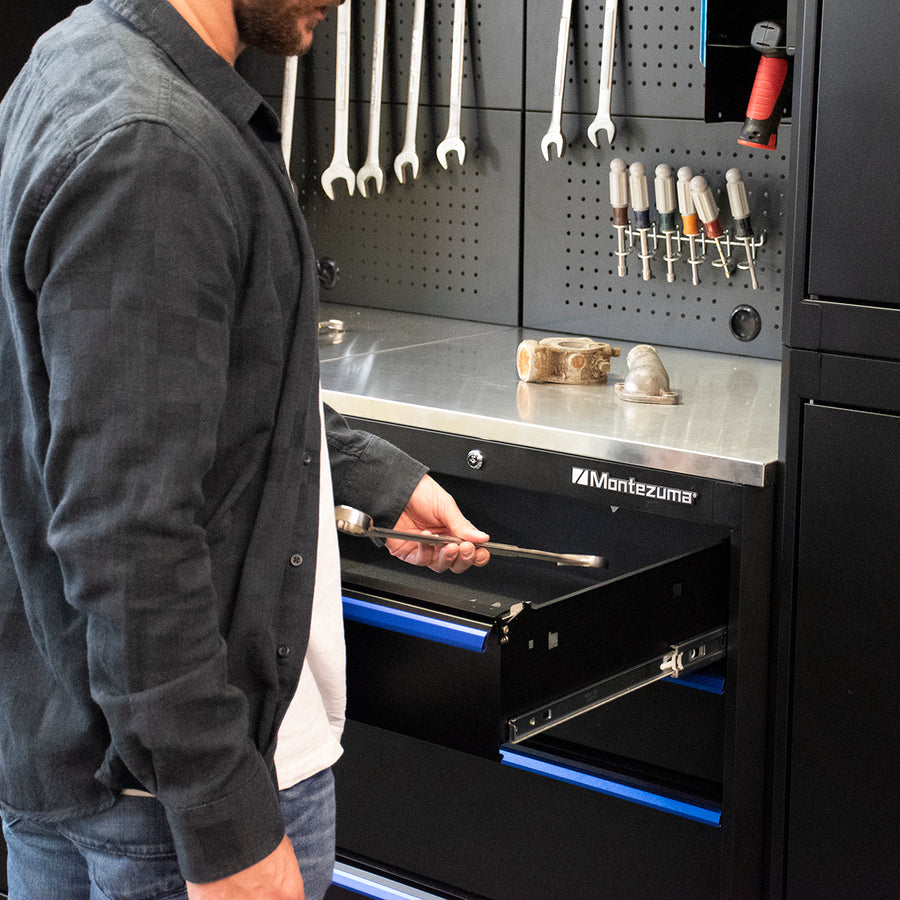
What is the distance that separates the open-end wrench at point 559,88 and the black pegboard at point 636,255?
0.11 ft

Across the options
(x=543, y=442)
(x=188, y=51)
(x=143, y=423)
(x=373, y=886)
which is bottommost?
(x=373, y=886)

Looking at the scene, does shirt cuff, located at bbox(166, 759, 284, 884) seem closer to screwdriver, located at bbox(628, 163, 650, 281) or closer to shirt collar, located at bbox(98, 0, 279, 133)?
shirt collar, located at bbox(98, 0, 279, 133)

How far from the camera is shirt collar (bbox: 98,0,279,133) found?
82cm

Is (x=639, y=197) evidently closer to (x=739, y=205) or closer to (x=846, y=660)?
(x=739, y=205)

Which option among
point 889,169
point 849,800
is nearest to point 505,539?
point 849,800

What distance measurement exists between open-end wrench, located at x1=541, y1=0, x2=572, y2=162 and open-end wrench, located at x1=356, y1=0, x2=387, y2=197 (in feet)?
1.21

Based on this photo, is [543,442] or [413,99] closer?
[543,442]

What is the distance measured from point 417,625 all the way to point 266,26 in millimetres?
629

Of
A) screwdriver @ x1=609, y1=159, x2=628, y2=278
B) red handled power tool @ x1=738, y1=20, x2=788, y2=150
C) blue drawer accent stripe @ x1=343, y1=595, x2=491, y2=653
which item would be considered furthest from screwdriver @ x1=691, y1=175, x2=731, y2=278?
blue drawer accent stripe @ x1=343, y1=595, x2=491, y2=653

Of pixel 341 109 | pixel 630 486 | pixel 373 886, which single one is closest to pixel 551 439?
pixel 630 486

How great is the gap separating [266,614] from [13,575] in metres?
0.18

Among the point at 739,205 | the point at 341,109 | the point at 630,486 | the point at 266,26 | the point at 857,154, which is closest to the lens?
the point at 266,26

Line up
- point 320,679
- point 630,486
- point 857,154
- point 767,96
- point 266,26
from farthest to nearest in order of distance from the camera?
1. point 767,96
2. point 630,486
3. point 857,154
4. point 320,679
5. point 266,26

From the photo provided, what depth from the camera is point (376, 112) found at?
94.4 inches
